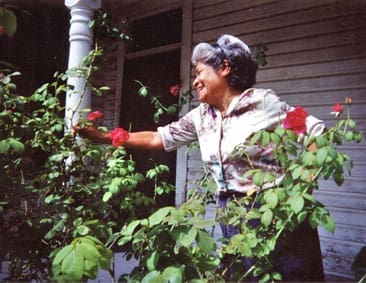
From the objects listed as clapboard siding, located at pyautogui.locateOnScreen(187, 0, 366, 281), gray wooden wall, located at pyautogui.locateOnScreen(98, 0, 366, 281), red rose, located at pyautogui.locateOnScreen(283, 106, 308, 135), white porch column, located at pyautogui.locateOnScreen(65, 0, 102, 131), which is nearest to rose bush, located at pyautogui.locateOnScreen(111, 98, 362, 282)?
red rose, located at pyautogui.locateOnScreen(283, 106, 308, 135)

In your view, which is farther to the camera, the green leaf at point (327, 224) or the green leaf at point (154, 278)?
the green leaf at point (327, 224)

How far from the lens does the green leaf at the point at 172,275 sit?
1.14 meters

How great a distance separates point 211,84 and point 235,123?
9.0 inches

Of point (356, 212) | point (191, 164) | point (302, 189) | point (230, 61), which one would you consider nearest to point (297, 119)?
Result: point (302, 189)

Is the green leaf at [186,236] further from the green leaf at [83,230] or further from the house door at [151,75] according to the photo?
the house door at [151,75]

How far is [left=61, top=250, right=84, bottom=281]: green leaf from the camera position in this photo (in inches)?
40.0

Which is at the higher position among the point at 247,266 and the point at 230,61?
the point at 230,61

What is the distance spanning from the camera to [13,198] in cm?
190

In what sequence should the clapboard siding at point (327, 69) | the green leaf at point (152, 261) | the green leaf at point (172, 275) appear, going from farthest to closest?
1. the clapboard siding at point (327, 69)
2. the green leaf at point (152, 261)
3. the green leaf at point (172, 275)

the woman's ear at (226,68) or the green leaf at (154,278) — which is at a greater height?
the woman's ear at (226,68)

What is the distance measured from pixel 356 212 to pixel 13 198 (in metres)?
3.19

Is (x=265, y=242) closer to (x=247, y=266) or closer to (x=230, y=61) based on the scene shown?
(x=247, y=266)

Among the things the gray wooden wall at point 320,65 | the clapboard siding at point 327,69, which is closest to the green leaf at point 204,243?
the gray wooden wall at point 320,65

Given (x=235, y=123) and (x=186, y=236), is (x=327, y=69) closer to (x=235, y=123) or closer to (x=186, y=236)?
(x=235, y=123)
